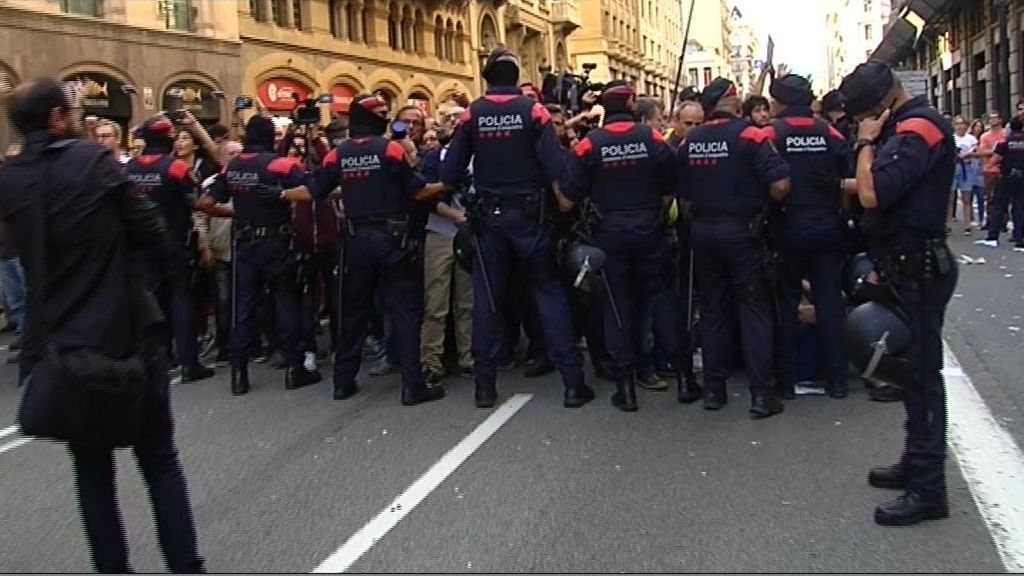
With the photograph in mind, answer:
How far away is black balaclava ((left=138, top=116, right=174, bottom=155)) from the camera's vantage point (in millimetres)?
8023

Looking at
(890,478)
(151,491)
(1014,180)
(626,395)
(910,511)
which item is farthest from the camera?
(1014,180)

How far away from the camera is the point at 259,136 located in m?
7.76

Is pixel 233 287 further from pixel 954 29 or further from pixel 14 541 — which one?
→ pixel 954 29

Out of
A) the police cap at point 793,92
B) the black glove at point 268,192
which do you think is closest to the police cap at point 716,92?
the police cap at point 793,92

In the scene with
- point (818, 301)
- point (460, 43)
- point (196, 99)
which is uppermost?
point (460, 43)

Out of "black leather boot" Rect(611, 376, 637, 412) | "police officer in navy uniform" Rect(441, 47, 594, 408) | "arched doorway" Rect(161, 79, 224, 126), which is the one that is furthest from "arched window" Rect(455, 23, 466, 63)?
"black leather boot" Rect(611, 376, 637, 412)

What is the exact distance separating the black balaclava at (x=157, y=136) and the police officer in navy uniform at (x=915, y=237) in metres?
5.45

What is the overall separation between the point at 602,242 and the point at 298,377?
271cm

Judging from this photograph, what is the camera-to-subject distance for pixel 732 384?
24.0 feet

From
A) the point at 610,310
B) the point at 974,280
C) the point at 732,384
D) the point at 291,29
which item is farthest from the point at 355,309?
the point at 291,29

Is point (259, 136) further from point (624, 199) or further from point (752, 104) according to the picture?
point (752, 104)

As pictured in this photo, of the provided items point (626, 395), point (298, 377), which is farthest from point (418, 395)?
point (626, 395)

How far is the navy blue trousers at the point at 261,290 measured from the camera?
25.5 ft

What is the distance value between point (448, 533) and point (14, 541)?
2.04 m
